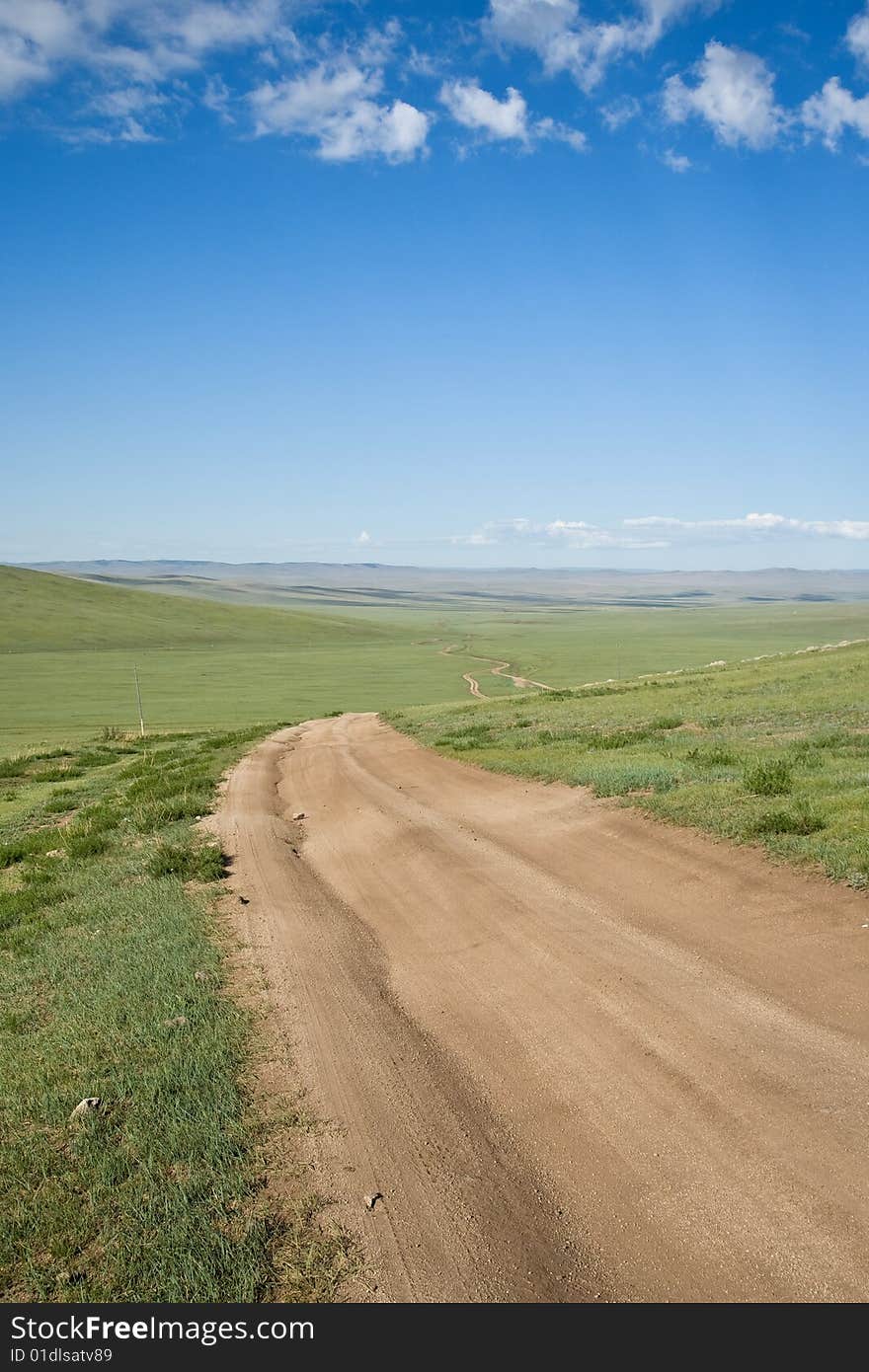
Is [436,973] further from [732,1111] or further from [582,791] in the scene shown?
[582,791]

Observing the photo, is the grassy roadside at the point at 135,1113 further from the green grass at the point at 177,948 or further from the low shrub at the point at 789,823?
the low shrub at the point at 789,823

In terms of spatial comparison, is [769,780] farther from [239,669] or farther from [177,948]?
[239,669]

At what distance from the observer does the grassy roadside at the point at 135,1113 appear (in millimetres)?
5223

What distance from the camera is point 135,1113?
696 centimetres

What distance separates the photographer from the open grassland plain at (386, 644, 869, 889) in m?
12.8

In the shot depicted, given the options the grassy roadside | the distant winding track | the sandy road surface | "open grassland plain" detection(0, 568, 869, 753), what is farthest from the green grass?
the distant winding track

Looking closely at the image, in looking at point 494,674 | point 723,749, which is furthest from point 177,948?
point 494,674

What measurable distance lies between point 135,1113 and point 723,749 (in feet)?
56.1

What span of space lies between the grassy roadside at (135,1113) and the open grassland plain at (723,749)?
8523 mm

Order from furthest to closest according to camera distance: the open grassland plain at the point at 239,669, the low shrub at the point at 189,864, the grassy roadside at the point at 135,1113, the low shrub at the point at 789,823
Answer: the open grassland plain at the point at 239,669 → the low shrub at the point at 189,864 → the low shrub at the point at 789,823 → the grassy roadside at the point at 135,1113

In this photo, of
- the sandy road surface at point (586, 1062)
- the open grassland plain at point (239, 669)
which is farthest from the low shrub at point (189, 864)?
the open grassland plain at point (239, 669)

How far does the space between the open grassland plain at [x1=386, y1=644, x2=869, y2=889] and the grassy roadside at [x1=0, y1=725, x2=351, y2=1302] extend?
852 centimetres

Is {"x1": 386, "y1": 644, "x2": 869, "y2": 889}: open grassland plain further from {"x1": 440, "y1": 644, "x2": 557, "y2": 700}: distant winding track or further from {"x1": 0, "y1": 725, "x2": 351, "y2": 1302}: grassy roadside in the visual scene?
{"x1": 440, "y1": 644, "x2": 557, "y2": 700}: distant winding track
